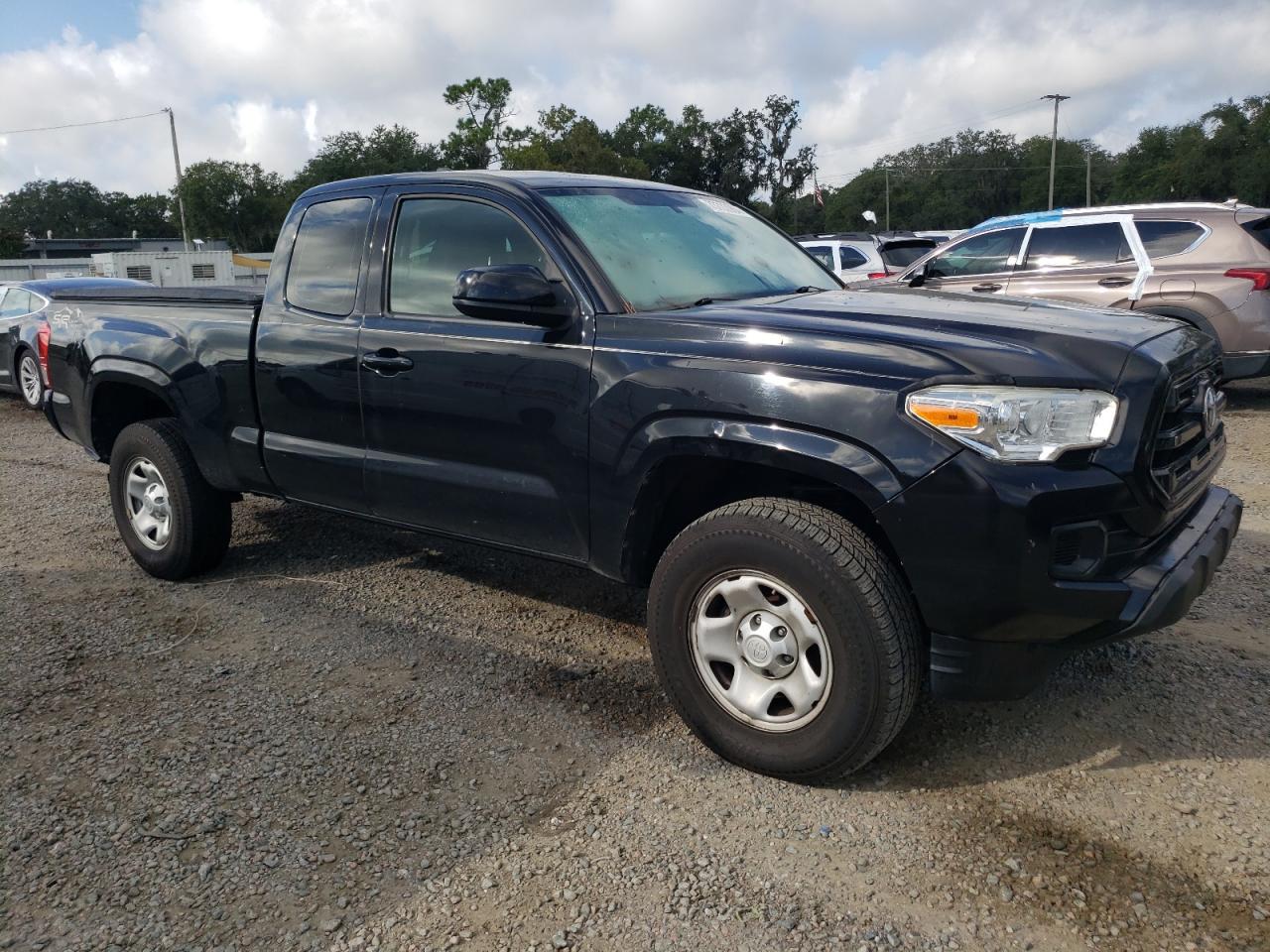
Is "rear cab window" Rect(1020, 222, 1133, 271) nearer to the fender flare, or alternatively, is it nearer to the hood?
the hood

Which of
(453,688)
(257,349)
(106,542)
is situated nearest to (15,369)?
(106,542)

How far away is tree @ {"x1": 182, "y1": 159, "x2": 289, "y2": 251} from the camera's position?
273 ft

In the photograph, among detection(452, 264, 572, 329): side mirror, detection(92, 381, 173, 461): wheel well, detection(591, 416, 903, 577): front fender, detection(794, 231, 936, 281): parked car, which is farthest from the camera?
detection(794, 231, 936, 281): parked car

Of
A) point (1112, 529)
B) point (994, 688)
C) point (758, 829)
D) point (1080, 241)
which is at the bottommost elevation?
point (758, 829)

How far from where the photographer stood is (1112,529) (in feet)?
8.43

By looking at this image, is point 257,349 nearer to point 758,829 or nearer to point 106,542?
point 106,542

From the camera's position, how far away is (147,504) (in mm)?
4898

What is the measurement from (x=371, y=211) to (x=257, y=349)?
2.60 ft

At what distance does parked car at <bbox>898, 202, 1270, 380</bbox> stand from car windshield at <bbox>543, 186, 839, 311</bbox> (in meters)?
4.38

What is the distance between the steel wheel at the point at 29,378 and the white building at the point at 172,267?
23487 mm

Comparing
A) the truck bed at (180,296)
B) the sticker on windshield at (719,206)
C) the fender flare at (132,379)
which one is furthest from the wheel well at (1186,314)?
the fender flare at (132,379)

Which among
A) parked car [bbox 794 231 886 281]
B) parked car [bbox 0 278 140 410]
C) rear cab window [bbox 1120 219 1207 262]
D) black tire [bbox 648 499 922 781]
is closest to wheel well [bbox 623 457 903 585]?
black tire [bbox 648 499 922 781]

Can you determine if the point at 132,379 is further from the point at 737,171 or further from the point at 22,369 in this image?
the point at 737,171

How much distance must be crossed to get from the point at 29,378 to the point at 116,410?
7346 mm
